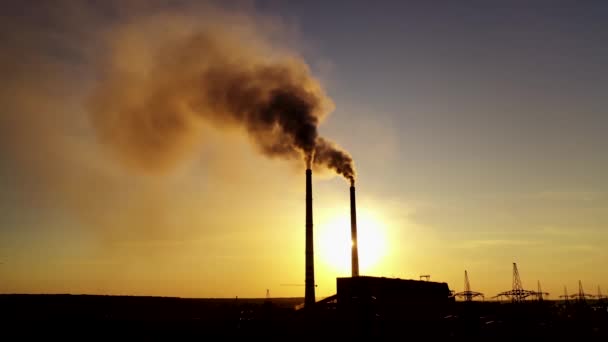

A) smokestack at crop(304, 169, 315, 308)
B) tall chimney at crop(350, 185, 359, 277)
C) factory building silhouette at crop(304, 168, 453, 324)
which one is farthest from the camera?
tall chimney at crop(350, 185, 359, 277)

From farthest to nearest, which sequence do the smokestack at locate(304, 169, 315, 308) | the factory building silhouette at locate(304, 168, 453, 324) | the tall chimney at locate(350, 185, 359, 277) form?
the tall chimney at locate(350, 185, 359, 277), the smokestack at locate(304, 169, 315, 308), the factory building silhouette at locate(304, 168, 453, 324)

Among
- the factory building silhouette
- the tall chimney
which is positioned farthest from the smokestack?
the tall chimney

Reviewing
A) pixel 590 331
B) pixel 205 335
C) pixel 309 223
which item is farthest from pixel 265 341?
pixel 590 331

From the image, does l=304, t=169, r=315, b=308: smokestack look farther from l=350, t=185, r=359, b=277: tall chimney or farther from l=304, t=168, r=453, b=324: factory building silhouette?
l=350, t=185, r=359, b=277: tall chimney

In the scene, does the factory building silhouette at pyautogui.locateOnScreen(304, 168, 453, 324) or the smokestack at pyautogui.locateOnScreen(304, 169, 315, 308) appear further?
the smokestack at pyautogui.locateOnScreen(304, 169, 315, 308)

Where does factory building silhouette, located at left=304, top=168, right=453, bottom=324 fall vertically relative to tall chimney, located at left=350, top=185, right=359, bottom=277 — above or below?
below

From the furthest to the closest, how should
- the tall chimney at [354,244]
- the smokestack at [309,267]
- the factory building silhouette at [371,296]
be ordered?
the tall chimney at [354,244]
the smokestack at [309,267]
the factory building silhouette at [371,296]

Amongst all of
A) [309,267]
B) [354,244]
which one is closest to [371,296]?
[309,267]

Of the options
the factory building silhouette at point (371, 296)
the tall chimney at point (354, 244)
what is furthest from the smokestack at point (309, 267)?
the tall chimney at point (354, 244)

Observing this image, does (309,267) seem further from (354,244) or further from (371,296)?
(354,244)

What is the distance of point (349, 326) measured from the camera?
3619cm

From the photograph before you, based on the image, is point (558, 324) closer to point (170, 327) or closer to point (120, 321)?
point (170, 327)

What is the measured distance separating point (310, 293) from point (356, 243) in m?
9.82

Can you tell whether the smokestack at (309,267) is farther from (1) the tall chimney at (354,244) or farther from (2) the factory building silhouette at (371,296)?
(1) the tall chimney at (354,244)
